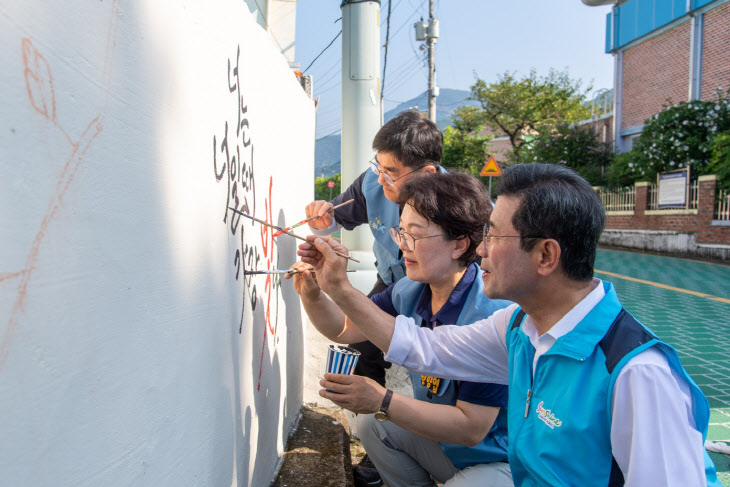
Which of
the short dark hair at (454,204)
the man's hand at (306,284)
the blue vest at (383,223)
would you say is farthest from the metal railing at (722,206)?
the man's hand at (306,284)

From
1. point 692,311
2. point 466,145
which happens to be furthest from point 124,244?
point 466,145

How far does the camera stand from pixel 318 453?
2.59 metres

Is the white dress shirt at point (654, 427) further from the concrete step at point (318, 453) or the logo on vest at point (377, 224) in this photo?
the logo on vest at point (377, 224)

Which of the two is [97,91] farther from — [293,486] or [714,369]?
[714,369]

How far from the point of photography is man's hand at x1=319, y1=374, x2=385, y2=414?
1.76m

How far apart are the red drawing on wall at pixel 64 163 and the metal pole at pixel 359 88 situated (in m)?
4.77

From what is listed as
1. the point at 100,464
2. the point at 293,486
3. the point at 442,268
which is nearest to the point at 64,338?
the point at 100,464

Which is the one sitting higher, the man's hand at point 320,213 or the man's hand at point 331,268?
the man's hand at point 320,213

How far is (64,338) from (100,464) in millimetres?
246

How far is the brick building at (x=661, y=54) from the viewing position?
17125 millimetres

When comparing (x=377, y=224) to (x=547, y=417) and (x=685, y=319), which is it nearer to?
(x=547, y=417)

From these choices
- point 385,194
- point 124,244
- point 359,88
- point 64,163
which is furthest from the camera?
point 359,88

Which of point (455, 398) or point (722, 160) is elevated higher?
point (722, 160)

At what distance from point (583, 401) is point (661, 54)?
21705 millimetres
